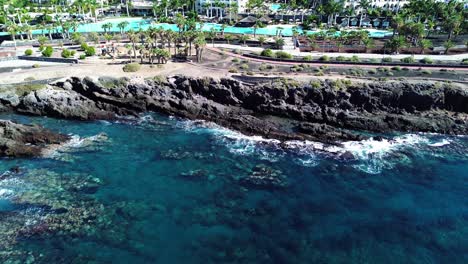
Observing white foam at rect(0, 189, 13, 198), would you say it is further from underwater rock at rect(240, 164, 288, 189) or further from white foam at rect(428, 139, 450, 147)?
white foam at rect(428, 139, 450, 147)

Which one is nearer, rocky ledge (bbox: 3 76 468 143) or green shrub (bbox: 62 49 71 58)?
rocky ledge (bbox: 3 76 468 143)

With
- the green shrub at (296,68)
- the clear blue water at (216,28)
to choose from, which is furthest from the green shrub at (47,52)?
the green shrub at (296,68)

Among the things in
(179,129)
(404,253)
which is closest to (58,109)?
(179,129)

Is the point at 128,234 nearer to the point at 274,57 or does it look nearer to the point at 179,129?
the point at 179,129

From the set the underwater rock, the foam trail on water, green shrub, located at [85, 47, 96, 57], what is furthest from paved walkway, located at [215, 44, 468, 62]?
the underwater rock

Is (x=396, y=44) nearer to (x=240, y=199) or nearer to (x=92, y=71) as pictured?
(x=240, y=199)

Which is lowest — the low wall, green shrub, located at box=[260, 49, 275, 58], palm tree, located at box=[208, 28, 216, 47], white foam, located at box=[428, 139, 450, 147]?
white foam, located at box=[428, 139, 450, 147]
